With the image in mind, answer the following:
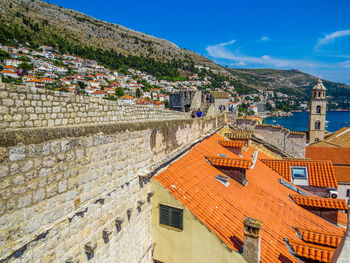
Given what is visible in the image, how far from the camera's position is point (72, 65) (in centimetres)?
8906

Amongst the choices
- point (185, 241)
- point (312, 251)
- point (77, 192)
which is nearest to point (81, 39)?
point (185, 241)

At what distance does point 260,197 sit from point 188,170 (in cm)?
258

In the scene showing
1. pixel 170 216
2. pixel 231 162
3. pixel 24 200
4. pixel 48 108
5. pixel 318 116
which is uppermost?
pixel 48 108

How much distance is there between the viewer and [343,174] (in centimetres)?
1836

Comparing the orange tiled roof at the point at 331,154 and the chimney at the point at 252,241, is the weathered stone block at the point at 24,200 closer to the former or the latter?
the chimney at the point at 252,241

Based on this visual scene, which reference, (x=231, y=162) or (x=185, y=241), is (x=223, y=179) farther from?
(x=185, y=241)

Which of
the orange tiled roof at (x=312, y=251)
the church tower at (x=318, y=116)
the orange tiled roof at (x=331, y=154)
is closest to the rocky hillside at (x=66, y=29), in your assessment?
the church tower at (x=318, y=116)

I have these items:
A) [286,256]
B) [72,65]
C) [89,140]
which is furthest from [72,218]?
[72,65]

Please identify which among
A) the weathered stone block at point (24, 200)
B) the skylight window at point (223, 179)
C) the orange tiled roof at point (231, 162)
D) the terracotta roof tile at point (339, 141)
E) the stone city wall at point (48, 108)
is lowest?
the terracotta roof tile at point (339, 141)

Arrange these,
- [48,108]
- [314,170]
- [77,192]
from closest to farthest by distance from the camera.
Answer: [77,192] → [48,108] → [314,170]

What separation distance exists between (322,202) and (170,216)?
5.46 m

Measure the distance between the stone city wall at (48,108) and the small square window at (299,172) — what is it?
8561 millimetres

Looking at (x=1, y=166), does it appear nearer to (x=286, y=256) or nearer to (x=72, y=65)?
(x=286, y=256)

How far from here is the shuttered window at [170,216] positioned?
5.25 m
